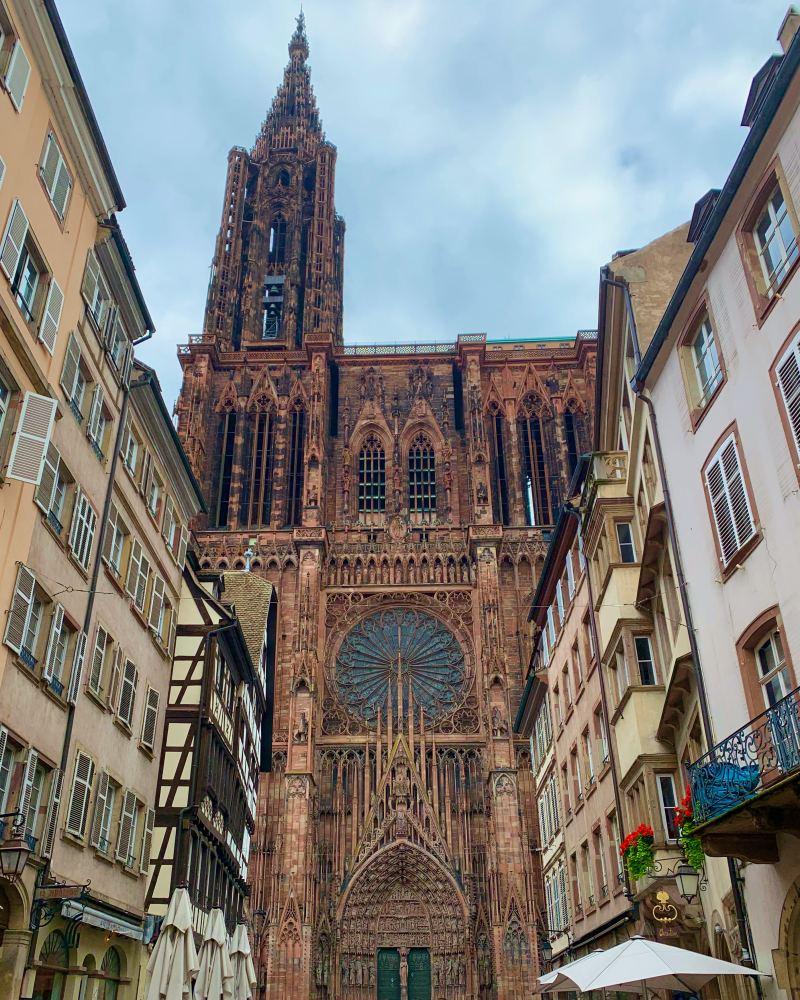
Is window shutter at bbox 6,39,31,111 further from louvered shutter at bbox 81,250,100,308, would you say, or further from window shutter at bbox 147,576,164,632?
window shutter at bbox 147,576,164,632

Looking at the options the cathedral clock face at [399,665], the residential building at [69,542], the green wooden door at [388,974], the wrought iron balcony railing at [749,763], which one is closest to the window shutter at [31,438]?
the residential building at [69,542]

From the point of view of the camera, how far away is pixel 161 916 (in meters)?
19.3

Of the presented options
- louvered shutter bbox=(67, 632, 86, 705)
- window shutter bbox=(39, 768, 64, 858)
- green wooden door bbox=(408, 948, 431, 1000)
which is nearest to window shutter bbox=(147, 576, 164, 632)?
louvered shutter bbox=(67, 632, 86, 705)

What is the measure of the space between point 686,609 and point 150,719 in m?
10.8

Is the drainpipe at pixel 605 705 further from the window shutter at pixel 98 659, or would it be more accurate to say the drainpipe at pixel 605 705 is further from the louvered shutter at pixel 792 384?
the louvered shutter at pixel 792 384

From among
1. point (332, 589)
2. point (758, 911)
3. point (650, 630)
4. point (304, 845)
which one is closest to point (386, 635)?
point (332, 589)

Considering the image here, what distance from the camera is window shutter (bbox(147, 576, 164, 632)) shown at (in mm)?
20359

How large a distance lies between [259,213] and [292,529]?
2433cm

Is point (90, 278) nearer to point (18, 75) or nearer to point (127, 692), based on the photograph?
point (18, 75)

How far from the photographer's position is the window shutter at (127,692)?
59.6ft

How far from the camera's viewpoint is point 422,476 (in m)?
53.8

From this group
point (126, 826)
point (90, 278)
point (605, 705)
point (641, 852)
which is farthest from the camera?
point (605, 705)

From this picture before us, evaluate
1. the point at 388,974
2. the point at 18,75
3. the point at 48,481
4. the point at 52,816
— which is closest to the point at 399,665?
the point at 388,974

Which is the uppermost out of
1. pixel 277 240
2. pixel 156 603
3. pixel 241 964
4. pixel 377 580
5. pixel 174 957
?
pixel 277 240
